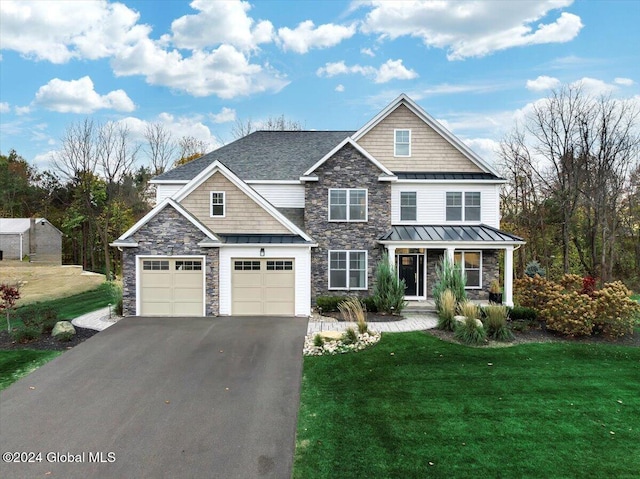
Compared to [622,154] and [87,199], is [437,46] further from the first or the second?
[87,199]

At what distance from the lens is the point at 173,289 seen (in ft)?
46.9

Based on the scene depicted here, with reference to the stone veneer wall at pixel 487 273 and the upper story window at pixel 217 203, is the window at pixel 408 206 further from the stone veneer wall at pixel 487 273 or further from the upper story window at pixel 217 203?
the upper story window at pixel 217 203

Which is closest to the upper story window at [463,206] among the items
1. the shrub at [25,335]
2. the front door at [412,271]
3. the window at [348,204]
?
the front door at [412,271]

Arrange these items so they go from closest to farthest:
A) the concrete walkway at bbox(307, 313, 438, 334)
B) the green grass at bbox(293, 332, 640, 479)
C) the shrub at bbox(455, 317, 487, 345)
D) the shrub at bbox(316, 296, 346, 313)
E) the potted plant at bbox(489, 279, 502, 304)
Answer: the green grass at bbox(293, 332, 640, 479), the shrub at bbox(455, 317, 487, 345), the concrete walkway at bbox(307, 313, 438, 334), the shrub at bbox(316, 296, 346, 313), the potted plant at bbox(489, 279, 502, 304)

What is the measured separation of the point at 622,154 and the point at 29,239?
4671cm

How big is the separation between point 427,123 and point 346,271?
27.1ft

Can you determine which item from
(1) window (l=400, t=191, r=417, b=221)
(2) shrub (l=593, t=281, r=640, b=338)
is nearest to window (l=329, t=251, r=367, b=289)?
(1) window (l=400, t=191, r=417, b=221)

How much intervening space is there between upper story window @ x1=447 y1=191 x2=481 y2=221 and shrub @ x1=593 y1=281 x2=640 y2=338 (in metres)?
6.46

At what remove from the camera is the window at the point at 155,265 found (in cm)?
1416

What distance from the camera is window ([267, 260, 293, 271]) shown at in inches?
581

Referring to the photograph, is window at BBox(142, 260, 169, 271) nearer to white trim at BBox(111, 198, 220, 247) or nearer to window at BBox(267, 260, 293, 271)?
white trim at BBox(111, 198, 220, 247)

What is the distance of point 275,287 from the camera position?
14.7 meters

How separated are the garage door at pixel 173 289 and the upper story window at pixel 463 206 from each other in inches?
461

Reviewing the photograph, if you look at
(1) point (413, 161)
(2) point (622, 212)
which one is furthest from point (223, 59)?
(2) point (622, 212)
